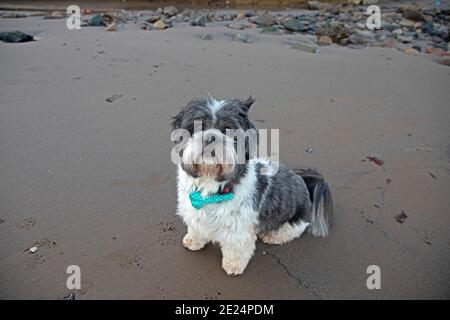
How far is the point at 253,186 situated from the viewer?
258 cm

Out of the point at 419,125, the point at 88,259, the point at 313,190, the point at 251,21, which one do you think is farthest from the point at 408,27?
the point at 88,259

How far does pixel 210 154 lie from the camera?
213cm

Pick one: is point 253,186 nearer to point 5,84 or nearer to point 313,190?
point 313,190

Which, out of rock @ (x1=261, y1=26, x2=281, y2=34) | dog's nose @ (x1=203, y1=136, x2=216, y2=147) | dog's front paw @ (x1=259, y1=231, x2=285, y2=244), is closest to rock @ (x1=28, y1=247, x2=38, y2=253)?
dog's nose @ (x1=203, y1=136, x2=216, y2=147)

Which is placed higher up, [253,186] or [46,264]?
[253,186]

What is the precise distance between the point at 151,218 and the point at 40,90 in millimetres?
3445

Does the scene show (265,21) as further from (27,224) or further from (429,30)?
(27,224)

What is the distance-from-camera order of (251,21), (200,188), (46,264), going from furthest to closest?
(251,21) < (46,264) < (200,188)

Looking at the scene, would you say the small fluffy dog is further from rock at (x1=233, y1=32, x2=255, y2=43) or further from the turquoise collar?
rock at (x1=233, y1=32, x2=255, y2=43)

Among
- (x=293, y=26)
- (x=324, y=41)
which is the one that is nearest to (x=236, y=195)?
(x=324, y=41)

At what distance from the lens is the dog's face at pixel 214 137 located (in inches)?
84.6

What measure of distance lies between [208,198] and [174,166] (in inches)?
55.9

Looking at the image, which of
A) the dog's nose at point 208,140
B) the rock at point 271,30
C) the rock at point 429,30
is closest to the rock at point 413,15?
the rock at point 429,30

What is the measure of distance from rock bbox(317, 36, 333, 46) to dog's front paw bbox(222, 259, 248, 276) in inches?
284
